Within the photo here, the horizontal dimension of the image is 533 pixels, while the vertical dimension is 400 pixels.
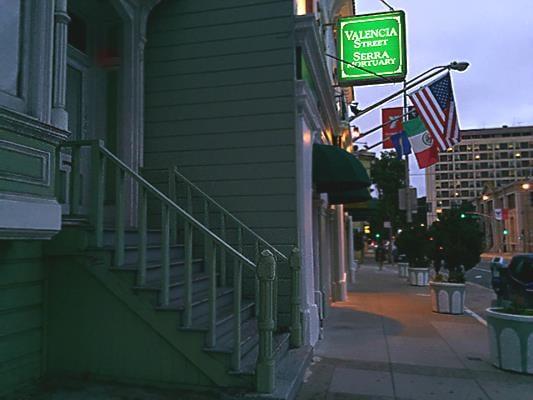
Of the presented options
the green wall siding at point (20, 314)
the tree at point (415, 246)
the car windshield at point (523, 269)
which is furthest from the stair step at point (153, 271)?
the tree at point (415, 246)

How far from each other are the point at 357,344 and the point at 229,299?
92.3 inches

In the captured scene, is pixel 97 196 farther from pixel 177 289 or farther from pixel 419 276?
pixel 419 276

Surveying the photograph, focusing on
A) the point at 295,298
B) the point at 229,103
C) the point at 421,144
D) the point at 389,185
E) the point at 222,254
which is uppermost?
the point at 389,185

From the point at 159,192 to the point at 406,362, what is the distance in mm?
3856

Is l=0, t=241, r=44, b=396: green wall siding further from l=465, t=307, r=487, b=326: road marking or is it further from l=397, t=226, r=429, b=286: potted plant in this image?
l=397, t=226, r=429, b=286: potted plant

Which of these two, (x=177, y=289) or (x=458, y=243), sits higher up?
(x=458, y=243)

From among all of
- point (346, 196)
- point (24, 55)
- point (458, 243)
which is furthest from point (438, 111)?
point (24, 55)

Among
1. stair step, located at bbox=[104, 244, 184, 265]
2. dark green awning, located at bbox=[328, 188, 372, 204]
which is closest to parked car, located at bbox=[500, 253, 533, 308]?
dark green awning, located at bbox=[328, 188, 372, 204]

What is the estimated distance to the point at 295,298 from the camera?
564 cm

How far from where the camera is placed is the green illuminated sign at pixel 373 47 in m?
10.4

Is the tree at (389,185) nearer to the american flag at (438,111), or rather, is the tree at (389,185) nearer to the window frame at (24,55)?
the american flag at (438,111)

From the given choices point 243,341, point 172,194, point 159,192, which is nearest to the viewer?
point 159,192

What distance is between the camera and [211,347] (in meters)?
4.27

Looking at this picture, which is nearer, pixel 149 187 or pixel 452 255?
pixel 149 187
